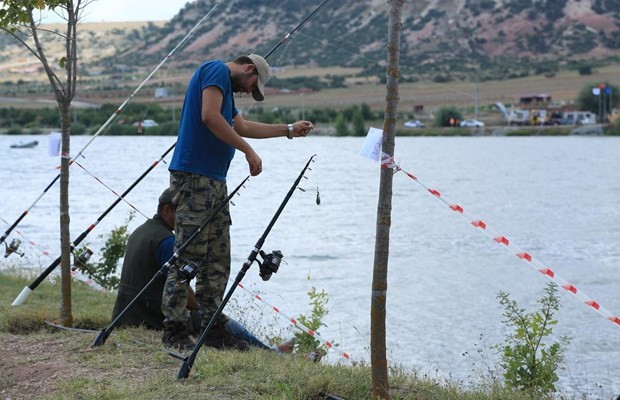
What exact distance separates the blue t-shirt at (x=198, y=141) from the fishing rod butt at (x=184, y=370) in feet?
3.76

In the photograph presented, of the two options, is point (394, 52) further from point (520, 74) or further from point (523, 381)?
point (520, 74)

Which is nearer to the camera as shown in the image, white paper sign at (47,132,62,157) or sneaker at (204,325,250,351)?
sneaker at (204,325,250,351)

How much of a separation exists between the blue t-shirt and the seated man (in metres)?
0.71

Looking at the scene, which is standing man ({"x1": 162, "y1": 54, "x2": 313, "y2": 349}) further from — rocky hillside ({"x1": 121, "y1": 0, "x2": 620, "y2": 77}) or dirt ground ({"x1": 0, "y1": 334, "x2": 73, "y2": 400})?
rocky hillside ({"x1": 121, "y1": 0, "x2": 620, "y2": 77})

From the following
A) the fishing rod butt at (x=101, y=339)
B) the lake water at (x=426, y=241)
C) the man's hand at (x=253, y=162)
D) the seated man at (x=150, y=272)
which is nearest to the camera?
the man's hand at (x=253, y=162)

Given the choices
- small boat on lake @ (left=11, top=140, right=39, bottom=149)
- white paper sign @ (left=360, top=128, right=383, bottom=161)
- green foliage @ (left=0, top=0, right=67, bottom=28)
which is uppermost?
green foliage @ (left=0, top=0, right=67, bottom=28)

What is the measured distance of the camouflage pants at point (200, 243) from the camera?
6.03 metres

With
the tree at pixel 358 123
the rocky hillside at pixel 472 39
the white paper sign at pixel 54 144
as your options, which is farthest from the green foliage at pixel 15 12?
the rocky hillside at pixel 472 39

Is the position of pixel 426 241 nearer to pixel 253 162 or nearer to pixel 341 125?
pixel 253 162

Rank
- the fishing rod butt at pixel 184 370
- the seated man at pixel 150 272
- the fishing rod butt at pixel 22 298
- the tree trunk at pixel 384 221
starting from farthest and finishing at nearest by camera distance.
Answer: the fishing rod butt at pixel 22 298, the seated man at pixel 150 272, the fishing rod butt at pixel 184 370, the tree trunk at pixel 384 221

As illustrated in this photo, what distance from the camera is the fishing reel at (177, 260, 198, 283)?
19.4ft

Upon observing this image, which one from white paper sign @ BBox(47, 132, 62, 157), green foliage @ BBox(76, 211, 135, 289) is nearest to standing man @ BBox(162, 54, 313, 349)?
white paper sign @ BBox(47, 132, 62, 157)

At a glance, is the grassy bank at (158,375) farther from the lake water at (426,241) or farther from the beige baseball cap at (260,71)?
the lake water at (426,241)

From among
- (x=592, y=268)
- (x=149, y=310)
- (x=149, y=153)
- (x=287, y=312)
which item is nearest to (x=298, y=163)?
(x=149, y=153)
